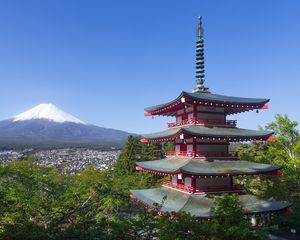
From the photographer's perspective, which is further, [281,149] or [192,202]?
[281,149]

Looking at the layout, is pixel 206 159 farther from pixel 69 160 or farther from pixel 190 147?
pixel 69 160

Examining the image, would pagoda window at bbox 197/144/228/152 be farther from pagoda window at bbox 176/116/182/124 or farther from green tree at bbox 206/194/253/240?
green tree at bbox 206/194/253/240

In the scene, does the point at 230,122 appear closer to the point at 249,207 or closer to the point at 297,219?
the point at 249,207

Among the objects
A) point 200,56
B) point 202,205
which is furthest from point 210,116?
point 202,205

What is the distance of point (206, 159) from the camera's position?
61.1 ft

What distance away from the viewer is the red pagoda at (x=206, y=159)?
1728cm

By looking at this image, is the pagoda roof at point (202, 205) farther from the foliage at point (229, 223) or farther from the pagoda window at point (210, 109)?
the pagoda window at point (210, 109)

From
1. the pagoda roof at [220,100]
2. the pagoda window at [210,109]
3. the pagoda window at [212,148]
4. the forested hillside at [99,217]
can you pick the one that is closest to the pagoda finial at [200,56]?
the pagoda roof at [220,100]

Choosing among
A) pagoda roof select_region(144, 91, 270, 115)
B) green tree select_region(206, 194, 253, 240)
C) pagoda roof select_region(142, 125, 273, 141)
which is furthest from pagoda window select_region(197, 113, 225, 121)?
green tree select_region(206, 194, 253, 240)

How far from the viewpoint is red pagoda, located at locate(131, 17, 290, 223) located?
17281 millimetres

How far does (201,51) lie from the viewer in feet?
74.3

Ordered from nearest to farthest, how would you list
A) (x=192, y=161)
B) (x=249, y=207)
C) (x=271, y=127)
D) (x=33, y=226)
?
(x=33, y=226), (x=249, y=207), (x=192, y=161), (x=271, y=127)

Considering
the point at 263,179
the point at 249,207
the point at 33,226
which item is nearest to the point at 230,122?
the point at 249,207

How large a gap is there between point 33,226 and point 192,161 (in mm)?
11905
